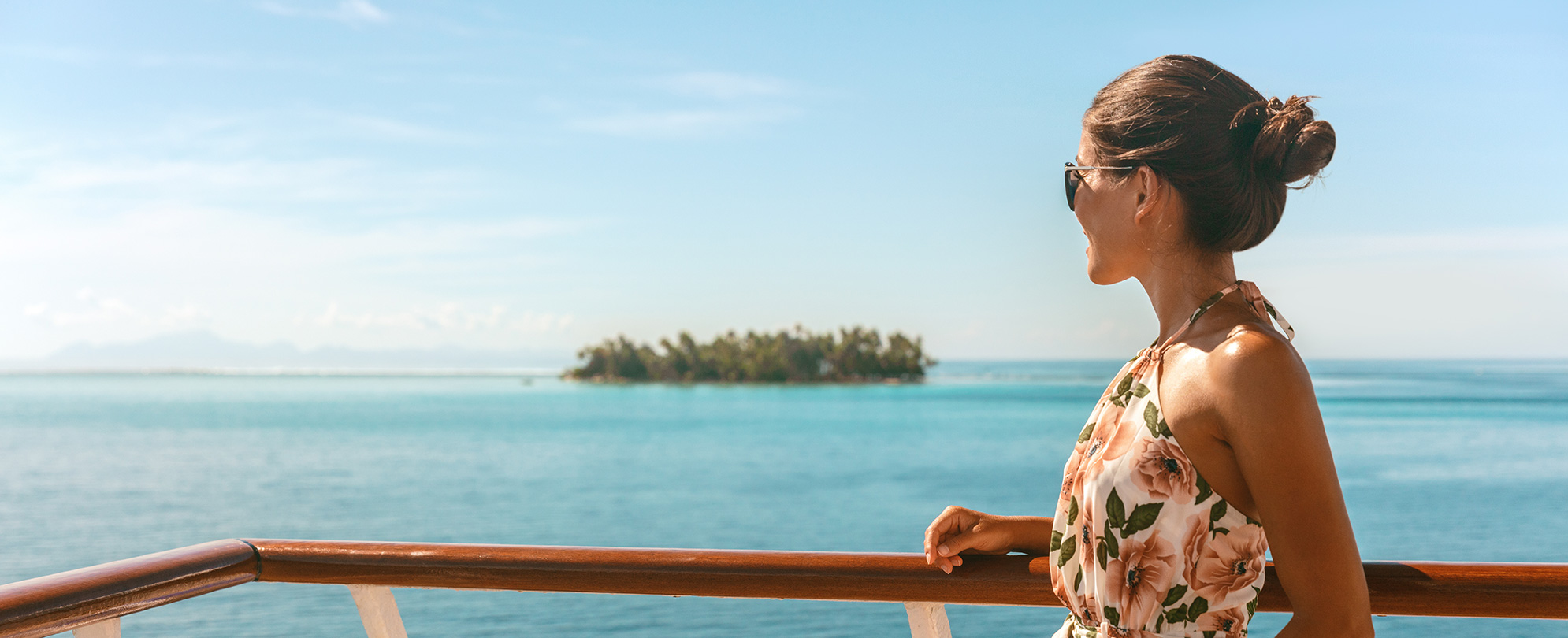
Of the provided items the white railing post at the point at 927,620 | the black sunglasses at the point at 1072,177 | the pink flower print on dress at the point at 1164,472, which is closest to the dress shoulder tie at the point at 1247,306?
the pink flower print on dress at the point at 1164,472

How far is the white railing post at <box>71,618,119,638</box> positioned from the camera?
1336mm

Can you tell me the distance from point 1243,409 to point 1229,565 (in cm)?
21

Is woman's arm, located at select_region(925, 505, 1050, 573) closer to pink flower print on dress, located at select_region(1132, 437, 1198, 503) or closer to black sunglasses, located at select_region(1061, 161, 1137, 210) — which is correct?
pink flower print on dress, located at select_region(1132, 437, 1198, 503)

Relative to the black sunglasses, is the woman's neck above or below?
below

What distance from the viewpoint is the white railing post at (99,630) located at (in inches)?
52.6

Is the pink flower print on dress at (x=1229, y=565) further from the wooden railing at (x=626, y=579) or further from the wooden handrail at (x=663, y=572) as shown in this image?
the wooden handrail at (x=663, y=572)

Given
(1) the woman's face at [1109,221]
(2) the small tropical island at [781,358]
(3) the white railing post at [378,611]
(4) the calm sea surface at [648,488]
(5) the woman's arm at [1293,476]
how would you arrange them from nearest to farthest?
(5) the woman's arm at [1293,476], (1) the woman's face at [1109,221], (3) the white railing post at [378,611], (4) the calm sea surface at [648,488], (2) the small tropical island at [781,358]

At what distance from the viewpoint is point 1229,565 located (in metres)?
1.09

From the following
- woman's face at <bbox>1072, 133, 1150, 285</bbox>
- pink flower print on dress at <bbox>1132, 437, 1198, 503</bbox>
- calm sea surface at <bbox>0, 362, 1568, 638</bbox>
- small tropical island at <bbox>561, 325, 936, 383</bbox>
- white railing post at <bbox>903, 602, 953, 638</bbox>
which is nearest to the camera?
pink flower print on dress at <bbox>1132, 437, 1198, 503</bbox>

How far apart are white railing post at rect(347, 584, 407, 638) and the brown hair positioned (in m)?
1.21

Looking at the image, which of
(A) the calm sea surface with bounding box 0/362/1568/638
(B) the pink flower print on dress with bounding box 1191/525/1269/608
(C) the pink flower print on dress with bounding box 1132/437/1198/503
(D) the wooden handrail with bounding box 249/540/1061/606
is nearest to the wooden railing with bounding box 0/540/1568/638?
(D) the wooden handrail with bounding box 249/540/1061/606

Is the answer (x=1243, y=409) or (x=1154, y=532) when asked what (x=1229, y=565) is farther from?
(x=1243, y=409)

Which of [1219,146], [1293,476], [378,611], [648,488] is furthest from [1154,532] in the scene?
[648,488]

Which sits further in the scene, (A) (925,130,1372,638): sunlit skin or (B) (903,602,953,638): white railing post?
(B) (903,602,953,638): white railing post
